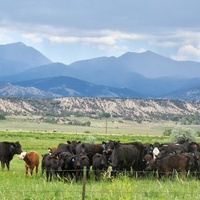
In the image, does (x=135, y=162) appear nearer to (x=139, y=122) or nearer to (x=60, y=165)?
(x=60, y=165)

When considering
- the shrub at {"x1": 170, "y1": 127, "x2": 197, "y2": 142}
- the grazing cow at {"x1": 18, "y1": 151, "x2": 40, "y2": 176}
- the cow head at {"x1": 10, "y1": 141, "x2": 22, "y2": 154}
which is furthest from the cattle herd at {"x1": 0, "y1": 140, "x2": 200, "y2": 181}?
the shrub at {"x1": 170, "y1": 127, "x2": 197, "y2": 142}

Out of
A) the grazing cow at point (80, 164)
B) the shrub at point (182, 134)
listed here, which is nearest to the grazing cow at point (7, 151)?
the grazing cow at point (80, 164)

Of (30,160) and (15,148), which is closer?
(30,160)

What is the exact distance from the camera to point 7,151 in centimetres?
2897

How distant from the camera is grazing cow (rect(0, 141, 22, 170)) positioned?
28625 millimetres

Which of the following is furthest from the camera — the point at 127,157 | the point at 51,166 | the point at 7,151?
the point at 7,151

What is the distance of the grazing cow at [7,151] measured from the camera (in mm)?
28625

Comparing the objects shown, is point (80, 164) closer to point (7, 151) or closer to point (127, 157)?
point (127, 157)

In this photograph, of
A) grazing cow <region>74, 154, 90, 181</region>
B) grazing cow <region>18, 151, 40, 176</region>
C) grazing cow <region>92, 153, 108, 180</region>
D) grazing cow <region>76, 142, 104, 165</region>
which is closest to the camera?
grazing cow <region>74, 154, 90, 181</region>

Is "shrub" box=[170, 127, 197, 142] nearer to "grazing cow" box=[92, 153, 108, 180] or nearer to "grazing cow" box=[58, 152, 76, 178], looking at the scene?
→ "grazing cow" box=[92, 153, 108, 180]

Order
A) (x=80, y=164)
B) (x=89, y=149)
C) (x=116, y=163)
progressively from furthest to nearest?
(x=89, y=149) → (x=116, y=163) → (x=80, y=164)

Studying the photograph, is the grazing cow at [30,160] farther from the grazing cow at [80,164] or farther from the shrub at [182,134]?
the shrub at [182,134]

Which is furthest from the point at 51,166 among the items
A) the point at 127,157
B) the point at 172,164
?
the point at 172,164

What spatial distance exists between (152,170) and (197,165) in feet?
6.94
